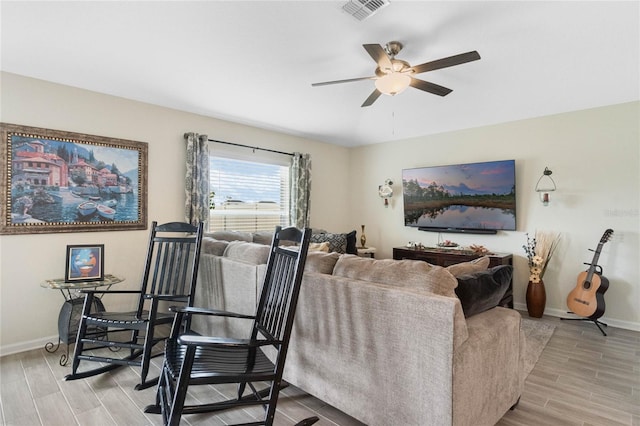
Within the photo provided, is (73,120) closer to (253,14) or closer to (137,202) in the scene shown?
(137,202)

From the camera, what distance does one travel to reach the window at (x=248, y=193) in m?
4.62

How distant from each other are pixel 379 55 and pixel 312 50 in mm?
600

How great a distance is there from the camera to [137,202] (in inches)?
150

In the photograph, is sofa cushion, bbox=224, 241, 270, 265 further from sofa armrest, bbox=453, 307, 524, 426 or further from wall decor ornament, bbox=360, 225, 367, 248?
wall decor ornament, bbox=360, 225, 367, 248

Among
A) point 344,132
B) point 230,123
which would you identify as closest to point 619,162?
point 344,132

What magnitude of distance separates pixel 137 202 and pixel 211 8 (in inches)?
96.1

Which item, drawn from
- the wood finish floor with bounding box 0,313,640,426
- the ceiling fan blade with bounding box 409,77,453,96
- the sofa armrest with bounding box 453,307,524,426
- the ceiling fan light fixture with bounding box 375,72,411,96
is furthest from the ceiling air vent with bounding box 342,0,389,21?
the wood finish floor with bounding box 0,313,640,426

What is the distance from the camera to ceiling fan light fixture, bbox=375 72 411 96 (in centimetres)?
266

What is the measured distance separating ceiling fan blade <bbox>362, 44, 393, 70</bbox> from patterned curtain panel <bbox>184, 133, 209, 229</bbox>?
2.57 m

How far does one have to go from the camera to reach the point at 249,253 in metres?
2.79

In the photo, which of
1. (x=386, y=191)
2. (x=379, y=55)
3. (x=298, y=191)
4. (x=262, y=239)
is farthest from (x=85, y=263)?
(x=386, y=191)

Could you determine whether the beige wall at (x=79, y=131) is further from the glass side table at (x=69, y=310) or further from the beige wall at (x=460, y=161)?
the glass side table at (x=69, y=310)

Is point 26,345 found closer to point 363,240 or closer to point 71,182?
point 71,182

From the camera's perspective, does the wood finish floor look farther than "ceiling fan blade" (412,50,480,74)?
No
